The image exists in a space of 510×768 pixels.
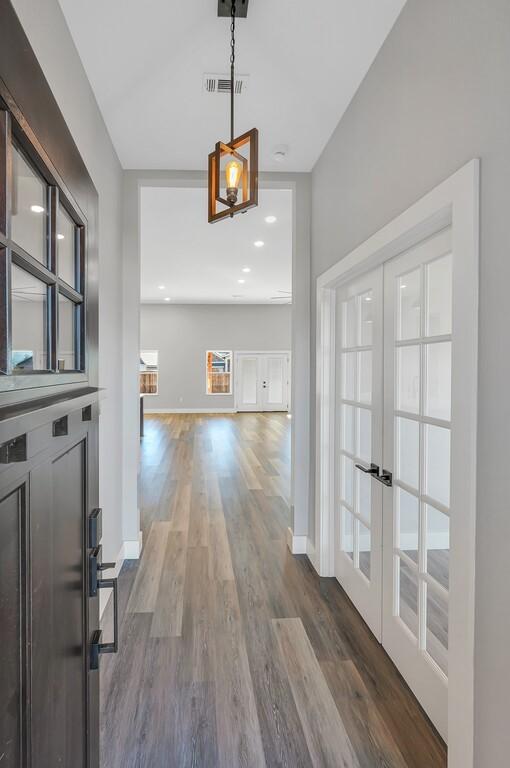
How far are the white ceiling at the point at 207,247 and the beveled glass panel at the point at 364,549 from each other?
10.4ft

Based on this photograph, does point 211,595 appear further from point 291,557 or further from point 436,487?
point 436,487

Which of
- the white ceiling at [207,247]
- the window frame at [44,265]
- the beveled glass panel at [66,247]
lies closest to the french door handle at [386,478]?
the window frame at [44,265]

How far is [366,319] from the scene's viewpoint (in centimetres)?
253

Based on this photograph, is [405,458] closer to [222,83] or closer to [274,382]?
[222,83]

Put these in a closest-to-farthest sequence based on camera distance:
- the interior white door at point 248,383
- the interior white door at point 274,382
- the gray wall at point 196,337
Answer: the gray wall at point 196,337, the interior white door at point 248,383, the interior white door at point 274,382

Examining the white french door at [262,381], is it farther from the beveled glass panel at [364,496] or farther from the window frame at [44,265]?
the window frame at [44,265]

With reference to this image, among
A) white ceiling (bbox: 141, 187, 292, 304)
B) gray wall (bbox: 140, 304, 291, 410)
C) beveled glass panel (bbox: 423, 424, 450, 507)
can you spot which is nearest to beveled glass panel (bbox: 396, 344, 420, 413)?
→ beveled glass panel (bbox: 423, 424, 450, 507)

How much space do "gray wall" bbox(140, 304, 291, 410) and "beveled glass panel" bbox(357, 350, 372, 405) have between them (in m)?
11.0

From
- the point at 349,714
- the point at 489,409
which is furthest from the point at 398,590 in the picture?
the point at 489,409

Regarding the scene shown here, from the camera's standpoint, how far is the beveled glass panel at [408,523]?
1.95 m

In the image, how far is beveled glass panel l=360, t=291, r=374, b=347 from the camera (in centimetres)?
244

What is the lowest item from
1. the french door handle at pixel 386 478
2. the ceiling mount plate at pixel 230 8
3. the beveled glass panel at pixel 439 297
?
the french door handle at pixel 386 478

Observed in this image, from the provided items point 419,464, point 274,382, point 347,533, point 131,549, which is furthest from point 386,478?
point 274,382

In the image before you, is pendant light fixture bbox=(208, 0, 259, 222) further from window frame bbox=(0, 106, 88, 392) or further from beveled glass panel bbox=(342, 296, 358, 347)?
beveled glass panel bbox=(342, 296, 358, 347)
